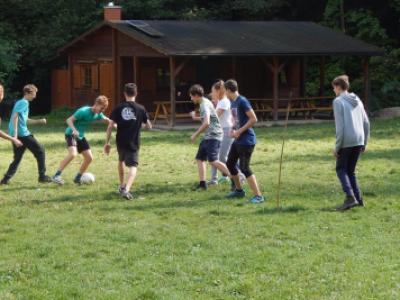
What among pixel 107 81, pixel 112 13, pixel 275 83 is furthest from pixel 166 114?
pixel 112 13

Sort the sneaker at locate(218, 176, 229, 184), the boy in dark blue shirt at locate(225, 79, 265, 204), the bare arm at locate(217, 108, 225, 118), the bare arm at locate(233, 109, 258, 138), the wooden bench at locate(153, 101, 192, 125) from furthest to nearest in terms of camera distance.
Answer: the wooden bench at locate(153, 101, 192, 125)
the sneaker at locate(218, 176, 229, 184)
the bare arm at locate(217, 108, 225, 118)
the boy in dark blue shirt at locate(225, 79, 265, 204)
the bare arm at locate(233, 109, 258, 138)

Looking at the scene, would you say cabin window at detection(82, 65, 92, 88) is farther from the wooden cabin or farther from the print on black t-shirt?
the print on black t-shirt

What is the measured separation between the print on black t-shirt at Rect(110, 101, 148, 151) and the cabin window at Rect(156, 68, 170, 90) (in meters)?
20.7

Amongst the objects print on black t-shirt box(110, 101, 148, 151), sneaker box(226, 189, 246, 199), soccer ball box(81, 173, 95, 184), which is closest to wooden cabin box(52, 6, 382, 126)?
soccer ball box(81, 173, 95, 184)

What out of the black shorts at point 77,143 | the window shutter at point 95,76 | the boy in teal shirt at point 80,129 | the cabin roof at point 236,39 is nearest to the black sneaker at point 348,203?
the boy in teal shirt at point 80,129

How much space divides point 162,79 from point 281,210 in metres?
22.2

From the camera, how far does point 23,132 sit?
13016 mm

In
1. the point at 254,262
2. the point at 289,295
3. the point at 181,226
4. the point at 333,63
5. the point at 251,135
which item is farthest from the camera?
the point at 333,63

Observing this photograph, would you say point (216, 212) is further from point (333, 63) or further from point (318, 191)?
point (333, 63)

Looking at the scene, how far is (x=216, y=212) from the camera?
10.3 metres

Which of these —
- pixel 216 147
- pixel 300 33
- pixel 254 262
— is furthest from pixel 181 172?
pixel 300 33

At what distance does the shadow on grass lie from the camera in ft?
33.6

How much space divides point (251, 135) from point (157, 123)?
17765 millimetres

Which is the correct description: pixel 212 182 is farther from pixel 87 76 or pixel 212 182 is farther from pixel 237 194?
pixel 87 76
